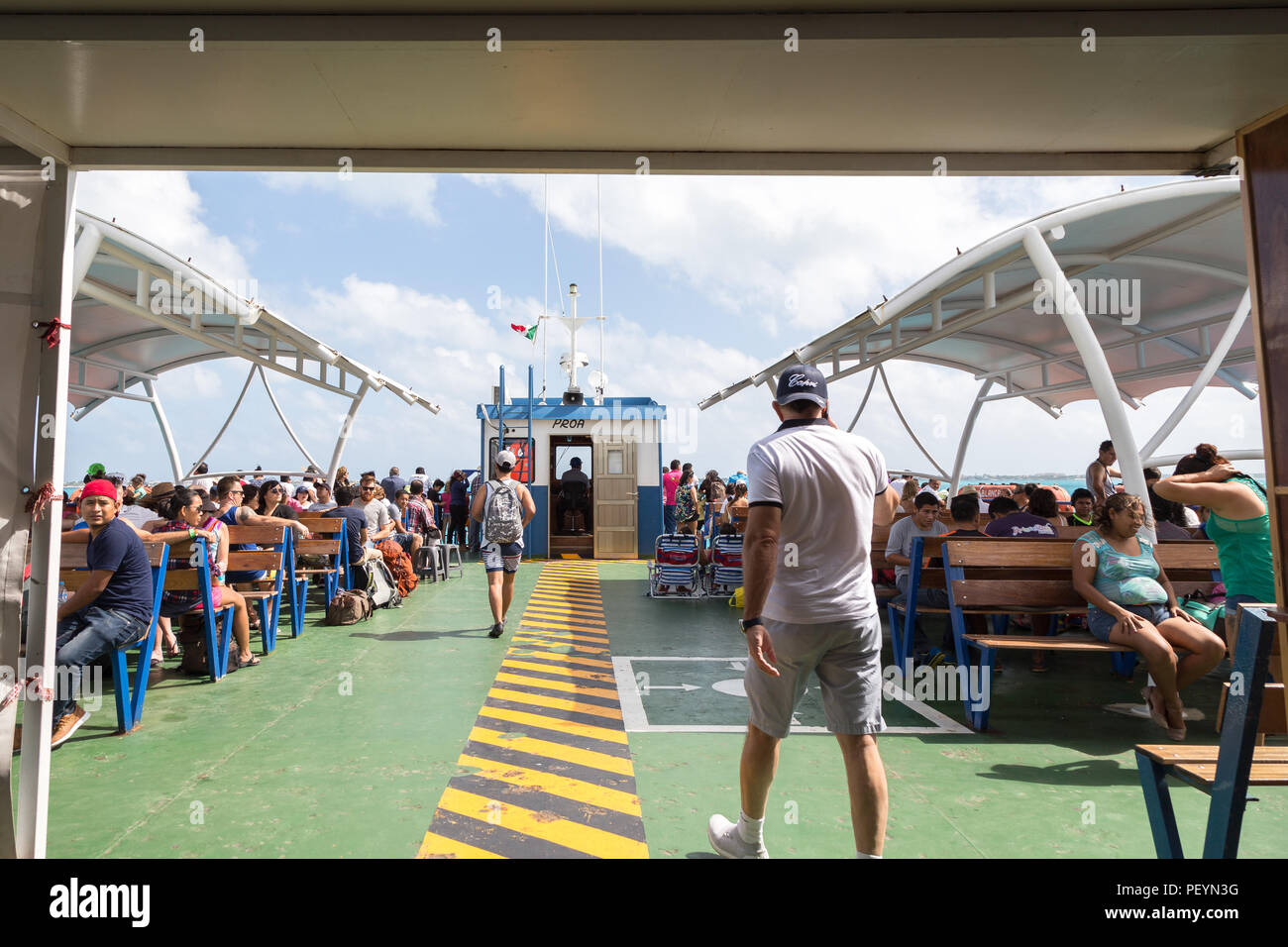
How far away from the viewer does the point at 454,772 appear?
3.98 meters

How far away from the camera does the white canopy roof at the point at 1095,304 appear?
751 cm

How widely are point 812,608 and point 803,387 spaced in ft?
2.78

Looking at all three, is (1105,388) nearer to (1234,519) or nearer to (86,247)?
(1234,519)

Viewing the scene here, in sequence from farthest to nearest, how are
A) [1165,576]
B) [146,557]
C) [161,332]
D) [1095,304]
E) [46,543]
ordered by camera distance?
[161,332] → [1095,304] → [1165,576] → [146,557] → [46,543]

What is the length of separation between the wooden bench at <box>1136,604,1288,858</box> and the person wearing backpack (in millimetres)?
6016

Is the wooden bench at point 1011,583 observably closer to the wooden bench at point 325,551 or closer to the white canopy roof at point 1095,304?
the white canopy roof at point 1095,304

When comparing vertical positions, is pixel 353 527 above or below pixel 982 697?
above

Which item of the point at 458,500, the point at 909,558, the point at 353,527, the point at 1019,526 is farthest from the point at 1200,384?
the point at 458,500

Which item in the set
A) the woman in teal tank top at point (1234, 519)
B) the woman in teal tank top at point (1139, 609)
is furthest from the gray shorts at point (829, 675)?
the woman in teal tank top at point (1139, 609)

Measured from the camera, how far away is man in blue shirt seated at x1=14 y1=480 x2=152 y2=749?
4.38m

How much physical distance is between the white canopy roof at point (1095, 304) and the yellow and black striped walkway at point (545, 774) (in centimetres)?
527

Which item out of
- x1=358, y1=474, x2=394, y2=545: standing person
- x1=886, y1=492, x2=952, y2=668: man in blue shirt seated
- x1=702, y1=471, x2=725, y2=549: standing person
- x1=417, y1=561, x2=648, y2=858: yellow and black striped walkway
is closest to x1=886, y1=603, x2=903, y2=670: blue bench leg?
x1=886, y1=492, x2=952, y2=668: man in blue shirt seated

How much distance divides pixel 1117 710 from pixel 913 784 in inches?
91.9

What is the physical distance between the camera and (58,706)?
4613 millimetres
